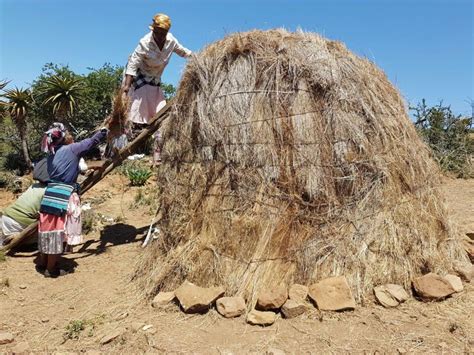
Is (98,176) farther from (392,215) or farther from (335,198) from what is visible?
(392,215)

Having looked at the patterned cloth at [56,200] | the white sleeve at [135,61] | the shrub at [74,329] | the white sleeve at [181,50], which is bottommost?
the shrub at [74,329]

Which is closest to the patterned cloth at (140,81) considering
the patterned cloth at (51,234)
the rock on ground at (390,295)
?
the patterned cloth at (51,234)

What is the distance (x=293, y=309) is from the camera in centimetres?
340

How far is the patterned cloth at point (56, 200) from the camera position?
15.4ft

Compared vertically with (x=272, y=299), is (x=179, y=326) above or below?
below

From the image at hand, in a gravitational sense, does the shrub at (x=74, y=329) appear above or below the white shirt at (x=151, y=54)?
below

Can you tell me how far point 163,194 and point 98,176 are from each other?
1.12m

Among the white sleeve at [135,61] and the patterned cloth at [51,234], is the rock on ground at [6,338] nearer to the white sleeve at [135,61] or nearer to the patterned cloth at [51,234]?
the patterned cloth at [51,234]

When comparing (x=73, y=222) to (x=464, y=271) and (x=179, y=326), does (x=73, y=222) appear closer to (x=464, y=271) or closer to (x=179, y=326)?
(x=179, y=326)

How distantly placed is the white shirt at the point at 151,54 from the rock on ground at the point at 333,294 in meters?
3.02

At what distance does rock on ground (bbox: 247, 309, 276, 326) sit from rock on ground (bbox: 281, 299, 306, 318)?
0.10 m

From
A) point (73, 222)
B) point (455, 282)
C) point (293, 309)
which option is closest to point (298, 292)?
point (293, 309)

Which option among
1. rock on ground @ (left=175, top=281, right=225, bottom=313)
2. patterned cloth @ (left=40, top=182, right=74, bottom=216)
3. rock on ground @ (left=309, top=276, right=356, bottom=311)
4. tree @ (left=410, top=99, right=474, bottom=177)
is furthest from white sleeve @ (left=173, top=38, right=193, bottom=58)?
tree @ (left=410, top=99, right=474, bottom=177)

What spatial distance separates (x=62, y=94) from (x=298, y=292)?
12.2m
